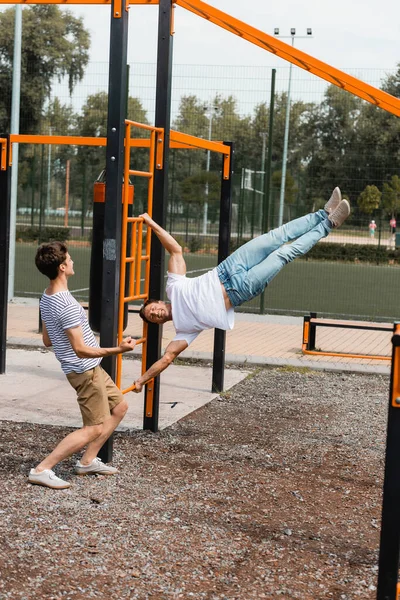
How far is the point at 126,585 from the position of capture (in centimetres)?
395

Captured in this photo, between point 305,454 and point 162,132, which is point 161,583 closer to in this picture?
point 305,454

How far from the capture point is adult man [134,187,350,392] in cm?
554

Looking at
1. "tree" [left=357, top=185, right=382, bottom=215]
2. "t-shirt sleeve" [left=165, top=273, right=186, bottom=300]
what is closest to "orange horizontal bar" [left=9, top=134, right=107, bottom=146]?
"t-shirt sleeve" [left=165, top=273, right=186, bottom=300]

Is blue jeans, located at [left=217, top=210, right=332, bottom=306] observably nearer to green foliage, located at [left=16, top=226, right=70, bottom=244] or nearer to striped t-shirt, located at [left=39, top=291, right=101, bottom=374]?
striped t-shirt, located at [left=39, top=291, right=101, bottom=374]

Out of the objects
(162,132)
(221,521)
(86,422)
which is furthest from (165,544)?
(162,132)

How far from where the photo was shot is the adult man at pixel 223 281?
18.2ft

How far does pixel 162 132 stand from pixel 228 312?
61.5 inches

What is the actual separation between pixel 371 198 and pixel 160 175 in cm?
1166

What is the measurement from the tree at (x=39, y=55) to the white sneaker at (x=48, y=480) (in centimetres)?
2918

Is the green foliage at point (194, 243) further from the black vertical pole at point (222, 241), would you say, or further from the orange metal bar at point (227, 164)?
the orange metal bar at point (227, 164)

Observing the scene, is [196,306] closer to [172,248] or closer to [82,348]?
[172,248]

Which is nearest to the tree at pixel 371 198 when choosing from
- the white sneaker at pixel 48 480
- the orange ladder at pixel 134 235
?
the orange ladder at pixel 134 235

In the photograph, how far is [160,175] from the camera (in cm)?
643

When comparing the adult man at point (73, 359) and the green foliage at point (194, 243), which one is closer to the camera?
the adult man at point (73, 359)
